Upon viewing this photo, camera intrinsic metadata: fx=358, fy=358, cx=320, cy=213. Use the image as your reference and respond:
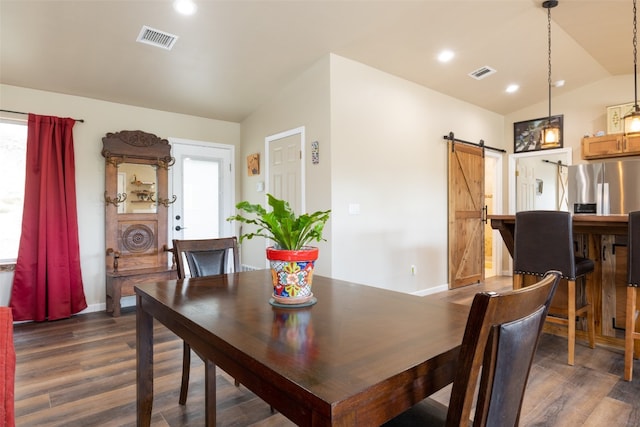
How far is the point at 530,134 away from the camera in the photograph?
582 cm

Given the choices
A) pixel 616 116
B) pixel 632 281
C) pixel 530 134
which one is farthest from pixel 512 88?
pixel 632 281

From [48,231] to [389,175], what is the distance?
12.2ft

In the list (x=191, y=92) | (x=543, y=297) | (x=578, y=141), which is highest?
(x=191, y=92)

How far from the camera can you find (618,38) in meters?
4.06

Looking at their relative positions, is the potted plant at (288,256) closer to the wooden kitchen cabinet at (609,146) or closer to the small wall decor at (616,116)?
the wooden kitchen cabinet at (609,146)

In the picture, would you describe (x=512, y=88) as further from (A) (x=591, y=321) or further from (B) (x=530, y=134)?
(A) (x=591, y=321)

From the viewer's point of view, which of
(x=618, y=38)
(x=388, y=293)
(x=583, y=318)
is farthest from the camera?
(x=618, y=38)

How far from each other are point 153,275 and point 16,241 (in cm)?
139

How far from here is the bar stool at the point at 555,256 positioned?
2574 millimetres

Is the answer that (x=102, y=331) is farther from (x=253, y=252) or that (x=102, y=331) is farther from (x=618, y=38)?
(x=618, y=38)

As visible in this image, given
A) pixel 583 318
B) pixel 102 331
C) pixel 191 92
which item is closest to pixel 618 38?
pixel 583 318

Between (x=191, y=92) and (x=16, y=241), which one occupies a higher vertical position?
(x=191, y=92)

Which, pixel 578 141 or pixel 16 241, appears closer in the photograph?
pixel 16 241

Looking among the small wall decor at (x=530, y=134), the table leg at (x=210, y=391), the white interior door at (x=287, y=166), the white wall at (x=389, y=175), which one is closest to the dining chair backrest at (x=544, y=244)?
the white wall at (x=389, y=175)
